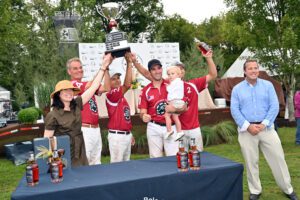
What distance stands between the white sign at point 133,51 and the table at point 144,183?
8.41 metres

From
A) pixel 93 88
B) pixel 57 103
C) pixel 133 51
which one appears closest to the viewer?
pixel 57 103

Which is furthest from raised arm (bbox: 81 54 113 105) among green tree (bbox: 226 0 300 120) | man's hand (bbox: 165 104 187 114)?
green tree (bbox: 226 0 300 120)

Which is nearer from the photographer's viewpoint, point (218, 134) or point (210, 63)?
point (210, 63)

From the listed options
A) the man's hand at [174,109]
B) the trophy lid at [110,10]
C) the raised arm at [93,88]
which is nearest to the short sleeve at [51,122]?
the raised arm at [93,88]

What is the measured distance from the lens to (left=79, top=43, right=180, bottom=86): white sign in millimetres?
12516

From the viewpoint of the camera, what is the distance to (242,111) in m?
4.91

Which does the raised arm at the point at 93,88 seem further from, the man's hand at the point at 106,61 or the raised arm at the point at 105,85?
the raised arm at the point at 105,85

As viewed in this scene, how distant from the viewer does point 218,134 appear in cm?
1038

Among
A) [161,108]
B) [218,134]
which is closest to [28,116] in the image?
[218,134]

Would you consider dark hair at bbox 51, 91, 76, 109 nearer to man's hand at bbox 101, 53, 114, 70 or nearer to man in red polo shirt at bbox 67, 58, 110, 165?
man's hand at bbox 101, 53, 114, 70

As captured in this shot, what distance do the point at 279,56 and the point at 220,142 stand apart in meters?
3.36

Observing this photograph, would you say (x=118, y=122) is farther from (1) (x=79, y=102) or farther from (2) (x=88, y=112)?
(1) (x=79, y=102)

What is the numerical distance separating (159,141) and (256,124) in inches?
51.0

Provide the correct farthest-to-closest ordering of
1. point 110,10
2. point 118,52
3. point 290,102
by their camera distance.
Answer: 1. point 290,102
2. point 110,10
3. point 118,52
